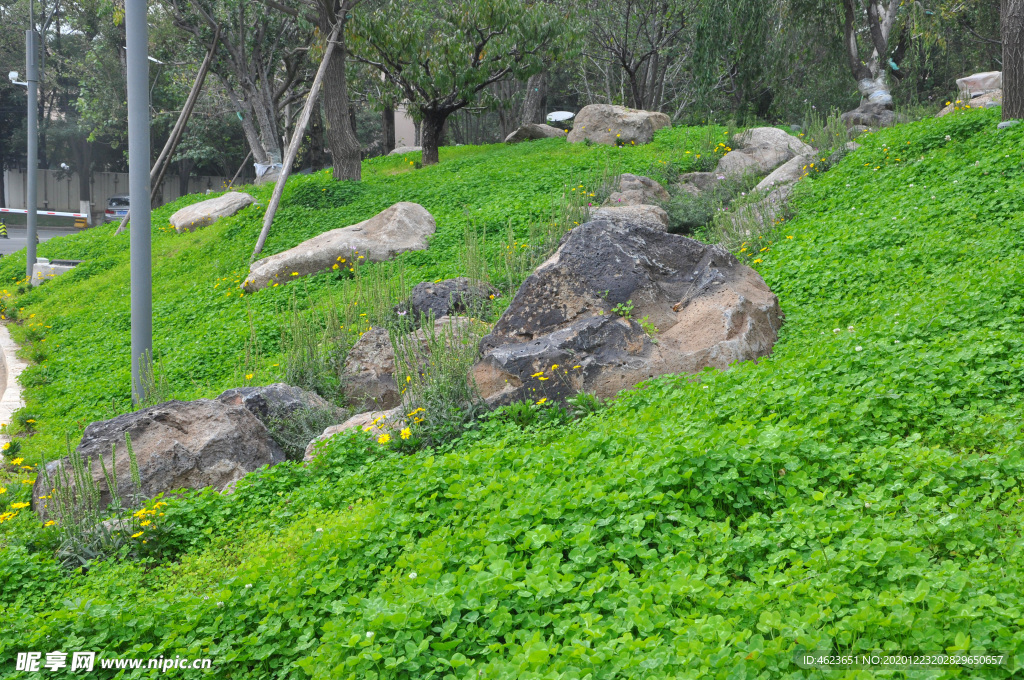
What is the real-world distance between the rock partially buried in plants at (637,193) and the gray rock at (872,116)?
5829mm

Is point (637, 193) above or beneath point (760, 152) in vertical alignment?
beneath

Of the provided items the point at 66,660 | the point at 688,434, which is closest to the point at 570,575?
the point at 688,434

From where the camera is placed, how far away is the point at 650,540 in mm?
3707

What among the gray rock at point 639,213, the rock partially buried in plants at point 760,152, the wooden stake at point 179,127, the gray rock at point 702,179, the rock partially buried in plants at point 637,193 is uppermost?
the wooden stake at point 179,127

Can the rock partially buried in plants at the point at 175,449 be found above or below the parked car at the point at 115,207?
below

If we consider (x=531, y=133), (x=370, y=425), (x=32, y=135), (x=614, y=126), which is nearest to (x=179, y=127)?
(x=32, y=135)

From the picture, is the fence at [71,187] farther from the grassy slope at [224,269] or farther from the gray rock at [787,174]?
the gray rock at [787,174]

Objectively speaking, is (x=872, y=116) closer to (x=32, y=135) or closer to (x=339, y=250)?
(x=339, y=250)

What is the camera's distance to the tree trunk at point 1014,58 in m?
9.52

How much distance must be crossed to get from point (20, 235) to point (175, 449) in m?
31.4

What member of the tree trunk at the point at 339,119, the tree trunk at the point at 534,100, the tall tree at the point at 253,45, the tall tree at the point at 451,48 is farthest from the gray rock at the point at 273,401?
the tree trunk at the point at 534,100

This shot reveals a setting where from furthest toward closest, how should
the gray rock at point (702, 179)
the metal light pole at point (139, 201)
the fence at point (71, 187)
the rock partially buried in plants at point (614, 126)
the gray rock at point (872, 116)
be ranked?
the fence at point (71, 187), the rock partially buried in plants at point (614, 126), the gray rock at point (872, 116), the gray rock at point (702, 179), the metal light pole at point (139, 201)

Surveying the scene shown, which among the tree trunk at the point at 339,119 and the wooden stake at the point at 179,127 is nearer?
the tree trunk at the point at 339,119

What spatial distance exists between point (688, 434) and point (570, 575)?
1.32 m
